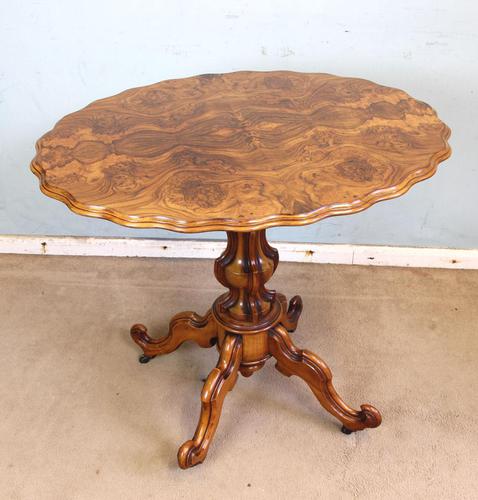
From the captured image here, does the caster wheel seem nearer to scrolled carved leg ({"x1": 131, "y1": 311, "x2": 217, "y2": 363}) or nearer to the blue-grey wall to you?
scrolled carved leg ({"x1": 131, "y1": 311, "x2": 217, "y2": 363})

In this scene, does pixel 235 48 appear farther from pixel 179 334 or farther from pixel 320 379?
pixel 320 379

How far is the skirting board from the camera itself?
6.57ft

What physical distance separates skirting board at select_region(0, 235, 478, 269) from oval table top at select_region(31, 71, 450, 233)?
746 mm

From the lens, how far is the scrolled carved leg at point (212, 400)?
1301 mm

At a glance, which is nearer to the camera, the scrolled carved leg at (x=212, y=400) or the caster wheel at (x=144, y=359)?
the scrolled carved leg at (x=212, y=400)

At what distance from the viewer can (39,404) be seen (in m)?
1.51

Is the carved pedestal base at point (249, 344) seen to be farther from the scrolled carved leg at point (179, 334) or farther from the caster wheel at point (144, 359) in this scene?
the caster wheel at point (144, 359)

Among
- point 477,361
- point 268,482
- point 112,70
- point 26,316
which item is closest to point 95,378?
point 26,316

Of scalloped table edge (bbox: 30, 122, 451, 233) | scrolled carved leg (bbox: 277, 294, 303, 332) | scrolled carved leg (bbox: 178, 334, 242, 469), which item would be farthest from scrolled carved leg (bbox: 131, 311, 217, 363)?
scalloped table edge (bbox: 30, 122, 451, 233)

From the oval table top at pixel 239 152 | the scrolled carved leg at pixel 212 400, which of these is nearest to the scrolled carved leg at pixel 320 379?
the scrolled carved leg at pixel 212 400

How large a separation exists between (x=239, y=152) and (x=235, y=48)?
760 millimetres

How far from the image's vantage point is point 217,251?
6.79 ft

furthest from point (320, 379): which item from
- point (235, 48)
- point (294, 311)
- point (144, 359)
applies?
point (235, 48)

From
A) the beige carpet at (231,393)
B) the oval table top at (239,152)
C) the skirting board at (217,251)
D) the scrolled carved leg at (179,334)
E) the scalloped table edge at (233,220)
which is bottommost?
the beige carpet at (231,393)
